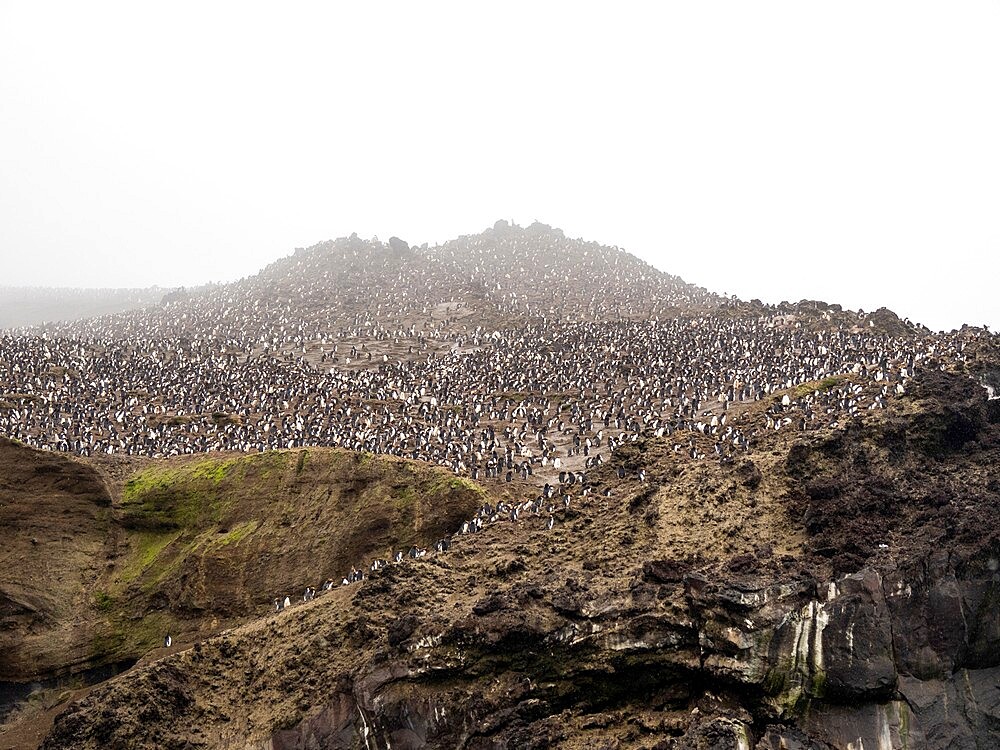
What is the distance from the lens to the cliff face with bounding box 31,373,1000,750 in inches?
561

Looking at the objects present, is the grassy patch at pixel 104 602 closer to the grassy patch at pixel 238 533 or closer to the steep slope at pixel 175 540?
the steep slope at pixel 175 540

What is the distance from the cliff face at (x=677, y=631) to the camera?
1424 cm

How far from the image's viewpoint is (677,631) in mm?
15008

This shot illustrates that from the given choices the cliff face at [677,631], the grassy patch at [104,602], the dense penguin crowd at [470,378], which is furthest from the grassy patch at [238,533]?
the grassy patch at [104,602]

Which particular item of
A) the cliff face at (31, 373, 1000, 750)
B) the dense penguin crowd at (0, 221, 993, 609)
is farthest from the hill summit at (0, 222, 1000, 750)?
the dense penguin crowd at (0, 221, 993, 609)

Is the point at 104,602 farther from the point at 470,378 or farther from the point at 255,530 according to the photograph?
the point at 470,378

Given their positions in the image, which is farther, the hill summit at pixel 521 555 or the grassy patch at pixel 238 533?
the grassy patch at pixel 238 533

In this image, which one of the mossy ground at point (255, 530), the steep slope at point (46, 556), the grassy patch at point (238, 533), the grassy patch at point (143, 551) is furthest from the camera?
the grassy patch at point (143, 551)

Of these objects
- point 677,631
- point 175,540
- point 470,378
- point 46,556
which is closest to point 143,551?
point 175,540

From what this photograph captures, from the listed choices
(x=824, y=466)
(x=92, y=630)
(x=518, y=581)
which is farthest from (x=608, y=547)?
(x=92, y=630)

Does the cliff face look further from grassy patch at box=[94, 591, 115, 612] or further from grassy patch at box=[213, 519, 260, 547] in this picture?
grassy patch at box=[94, 591, 115, 612]

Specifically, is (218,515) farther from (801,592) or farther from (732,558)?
(801,592)

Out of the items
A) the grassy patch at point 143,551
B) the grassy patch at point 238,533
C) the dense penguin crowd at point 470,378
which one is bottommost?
the grassy patch at point 143,551

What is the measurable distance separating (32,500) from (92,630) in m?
4.88
